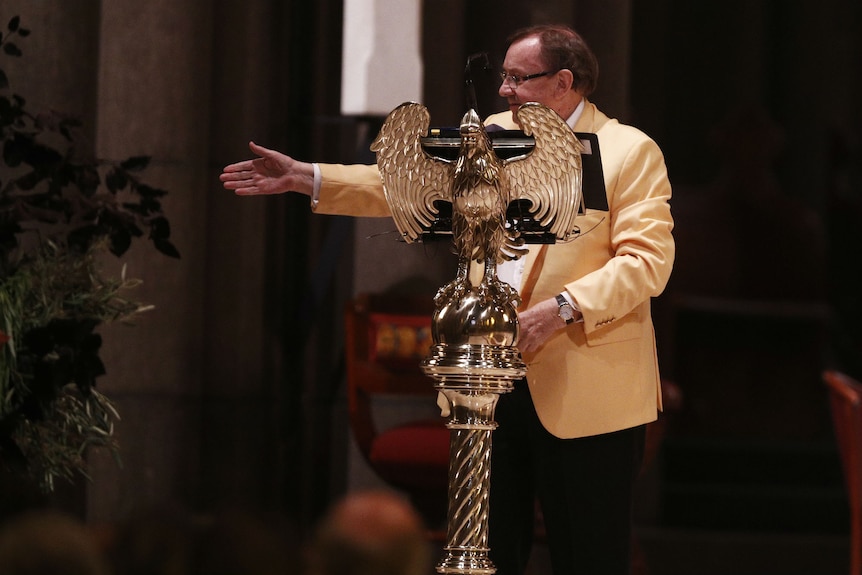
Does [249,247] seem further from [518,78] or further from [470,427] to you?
[470,427]

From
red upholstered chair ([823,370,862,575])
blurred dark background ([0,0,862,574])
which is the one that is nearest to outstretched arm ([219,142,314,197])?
blurred dark background ([0,0,862,574])

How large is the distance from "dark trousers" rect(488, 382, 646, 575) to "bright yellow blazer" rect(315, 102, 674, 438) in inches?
2.1

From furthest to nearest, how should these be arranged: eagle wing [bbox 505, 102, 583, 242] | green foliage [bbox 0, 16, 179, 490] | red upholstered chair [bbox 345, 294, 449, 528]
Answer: red upholstered chair [bbox 345, 294, 449, 528] < green foliage [bbox 0, 16, 179, 490] < eagle wing [bbox 505, 102, 583, 242]

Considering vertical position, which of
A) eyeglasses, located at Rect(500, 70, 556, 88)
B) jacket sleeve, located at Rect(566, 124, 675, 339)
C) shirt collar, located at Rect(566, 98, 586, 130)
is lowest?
jacket sleeve, located at Rect(566, 124, 675, 339)

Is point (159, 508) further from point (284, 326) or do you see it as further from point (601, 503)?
point (284, 326)

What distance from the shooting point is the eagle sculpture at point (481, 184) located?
208cm

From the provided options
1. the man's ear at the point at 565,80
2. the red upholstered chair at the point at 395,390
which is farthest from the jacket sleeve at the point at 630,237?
the red upholstered chair at the point at 395,390

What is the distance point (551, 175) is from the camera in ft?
7.19

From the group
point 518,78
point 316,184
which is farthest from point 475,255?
point 518,78

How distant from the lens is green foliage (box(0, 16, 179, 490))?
10.6ft

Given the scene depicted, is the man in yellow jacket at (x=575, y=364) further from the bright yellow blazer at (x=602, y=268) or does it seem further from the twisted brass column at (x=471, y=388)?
the twisted brass column at (x=471, y=388)

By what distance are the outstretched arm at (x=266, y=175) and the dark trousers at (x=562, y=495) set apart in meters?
0.64

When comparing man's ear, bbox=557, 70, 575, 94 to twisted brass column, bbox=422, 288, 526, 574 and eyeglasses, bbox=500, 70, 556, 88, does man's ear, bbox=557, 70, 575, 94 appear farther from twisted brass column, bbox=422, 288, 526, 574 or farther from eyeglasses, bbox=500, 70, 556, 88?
twisted brass column, bbox=422, 288, 526, 574

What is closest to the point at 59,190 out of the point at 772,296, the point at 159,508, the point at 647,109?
the point at 159,508
